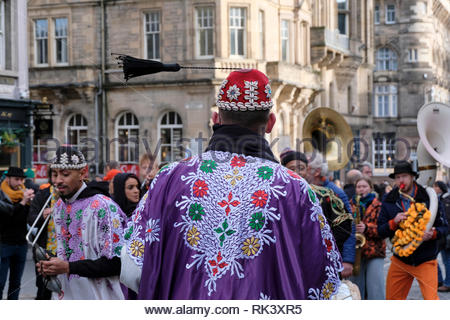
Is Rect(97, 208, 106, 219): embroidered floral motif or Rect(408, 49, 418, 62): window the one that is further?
Rect(408, 49, 418, 62): window

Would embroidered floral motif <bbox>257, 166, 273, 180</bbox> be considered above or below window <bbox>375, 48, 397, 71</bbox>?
below

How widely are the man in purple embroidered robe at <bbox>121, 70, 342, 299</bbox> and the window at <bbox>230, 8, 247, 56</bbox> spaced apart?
25.5 m

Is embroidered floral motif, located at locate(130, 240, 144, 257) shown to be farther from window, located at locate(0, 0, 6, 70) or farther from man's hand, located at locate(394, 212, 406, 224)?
window, located at locate(0, 0, 6, 70)

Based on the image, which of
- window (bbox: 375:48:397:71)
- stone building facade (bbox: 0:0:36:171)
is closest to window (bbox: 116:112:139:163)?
stone building facade (bbox: 0:0:36:171)

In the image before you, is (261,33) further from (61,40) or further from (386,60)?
(386,60)

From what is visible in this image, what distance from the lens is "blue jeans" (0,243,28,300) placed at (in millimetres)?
9555

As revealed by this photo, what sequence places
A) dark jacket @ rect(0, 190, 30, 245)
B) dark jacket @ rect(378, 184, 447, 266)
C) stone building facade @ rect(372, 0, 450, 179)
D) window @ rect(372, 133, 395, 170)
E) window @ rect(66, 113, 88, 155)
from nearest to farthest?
dark jacket @ rect(378, 184, 447, 266)
dark jacket @ rect(0, 190, 30, 245)
window @ rect(66, 113, 88, 155)
window @ rect(372, 133, 395, 170)
stone building facade @ rect(372, 0, 450, 179)

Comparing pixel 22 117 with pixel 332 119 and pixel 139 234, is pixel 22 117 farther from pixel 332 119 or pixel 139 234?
pixel 139 234

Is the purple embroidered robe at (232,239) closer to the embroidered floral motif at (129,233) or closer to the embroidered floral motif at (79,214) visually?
the embroidered floral motif at (129,233)

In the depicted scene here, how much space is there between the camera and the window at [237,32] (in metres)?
28.6

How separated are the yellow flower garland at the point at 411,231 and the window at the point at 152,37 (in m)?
21.5

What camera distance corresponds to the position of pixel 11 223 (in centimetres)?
959

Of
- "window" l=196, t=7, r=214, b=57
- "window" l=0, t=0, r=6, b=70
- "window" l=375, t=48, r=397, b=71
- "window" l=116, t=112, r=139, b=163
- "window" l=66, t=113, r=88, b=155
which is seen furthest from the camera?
"window" l=375, t=48, r=397, b=71
